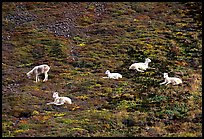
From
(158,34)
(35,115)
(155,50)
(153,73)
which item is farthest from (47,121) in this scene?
(158,34)

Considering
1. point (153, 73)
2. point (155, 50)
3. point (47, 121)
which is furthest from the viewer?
point (155, 50)

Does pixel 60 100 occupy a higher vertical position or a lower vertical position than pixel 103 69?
higher

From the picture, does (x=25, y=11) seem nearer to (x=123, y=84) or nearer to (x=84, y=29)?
(x=84, y=29)

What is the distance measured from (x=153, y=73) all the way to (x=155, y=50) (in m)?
7.99

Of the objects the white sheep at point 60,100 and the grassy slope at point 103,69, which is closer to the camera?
the grassy slope at point 103,69

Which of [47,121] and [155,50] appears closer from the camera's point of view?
[47,121]

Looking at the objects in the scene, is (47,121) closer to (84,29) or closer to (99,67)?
(99,67)

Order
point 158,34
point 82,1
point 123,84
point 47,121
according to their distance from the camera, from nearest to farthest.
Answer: point 47,121
point 123,84
point 158,34
point 82,1

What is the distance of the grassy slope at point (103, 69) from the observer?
19.6 meters

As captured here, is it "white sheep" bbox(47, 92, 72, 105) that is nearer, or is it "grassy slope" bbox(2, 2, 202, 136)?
"grassy slope" bbox(2, 2, 202, 136)

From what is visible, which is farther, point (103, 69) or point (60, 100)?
point (103, 69)

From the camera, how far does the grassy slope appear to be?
19.6 metres

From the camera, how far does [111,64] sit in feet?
108

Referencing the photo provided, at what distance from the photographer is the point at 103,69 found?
31375 mm
